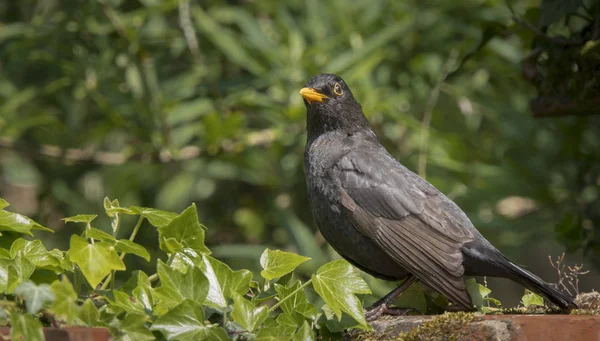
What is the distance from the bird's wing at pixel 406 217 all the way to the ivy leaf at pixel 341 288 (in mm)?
1007

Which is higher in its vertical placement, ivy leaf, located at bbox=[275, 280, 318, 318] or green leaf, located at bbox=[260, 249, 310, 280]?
green leaf, located at bbox=[260, 249, 310, 280]

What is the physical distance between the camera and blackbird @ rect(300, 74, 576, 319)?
3734mm

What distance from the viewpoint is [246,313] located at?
7.95ft

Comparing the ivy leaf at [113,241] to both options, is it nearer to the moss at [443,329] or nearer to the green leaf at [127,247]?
the green leaf at [127,247]

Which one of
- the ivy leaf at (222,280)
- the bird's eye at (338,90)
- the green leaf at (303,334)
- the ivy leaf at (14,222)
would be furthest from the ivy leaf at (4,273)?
the bird's eye at (338,90)

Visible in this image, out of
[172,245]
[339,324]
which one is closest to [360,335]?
[339,324]

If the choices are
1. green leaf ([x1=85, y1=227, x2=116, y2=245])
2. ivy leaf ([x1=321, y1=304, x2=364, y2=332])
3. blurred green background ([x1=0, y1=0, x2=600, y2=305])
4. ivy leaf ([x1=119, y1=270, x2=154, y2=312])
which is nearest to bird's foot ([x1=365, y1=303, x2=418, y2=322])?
ivy leaf ([x1=321, y1=304, x2=364, y2=332])

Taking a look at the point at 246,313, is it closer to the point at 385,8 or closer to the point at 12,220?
the point at 12,220

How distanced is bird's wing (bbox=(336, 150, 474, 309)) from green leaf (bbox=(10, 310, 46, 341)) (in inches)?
76.0

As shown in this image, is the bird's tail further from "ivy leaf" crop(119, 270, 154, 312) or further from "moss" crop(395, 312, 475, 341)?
"ivy leaf" crop(119, 270, 154, 312)

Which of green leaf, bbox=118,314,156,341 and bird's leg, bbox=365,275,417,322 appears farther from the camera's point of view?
bird's leg, bbox=365,275,417,322

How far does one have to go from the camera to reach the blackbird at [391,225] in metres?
3.73

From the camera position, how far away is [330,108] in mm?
4840

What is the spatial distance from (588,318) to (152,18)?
16.0 ft
